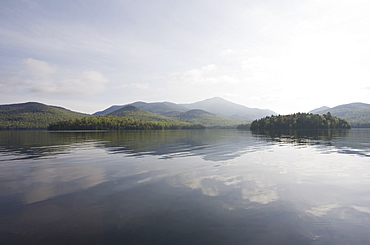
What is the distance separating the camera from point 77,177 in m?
19.3

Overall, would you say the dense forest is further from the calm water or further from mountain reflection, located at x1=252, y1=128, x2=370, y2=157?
the calm water

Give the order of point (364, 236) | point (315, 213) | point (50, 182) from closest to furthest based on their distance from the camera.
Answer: point (364, 236) → point (315, 213) → point (50, 182)

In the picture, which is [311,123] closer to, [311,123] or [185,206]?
[311,123]

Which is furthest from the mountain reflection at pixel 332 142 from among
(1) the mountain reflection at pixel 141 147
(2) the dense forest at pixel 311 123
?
(2) the dense forest at pixel 311 123

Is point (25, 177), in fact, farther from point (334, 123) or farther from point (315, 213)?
point (334, 123)

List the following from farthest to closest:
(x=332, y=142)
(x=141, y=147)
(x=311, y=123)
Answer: (x=311, y=123) → (x=332, y=142) → (x=141, y=147)

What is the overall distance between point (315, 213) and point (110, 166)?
2088cm

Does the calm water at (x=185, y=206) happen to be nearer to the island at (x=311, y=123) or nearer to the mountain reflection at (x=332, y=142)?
the mountain reflection at (x=332, y=142)

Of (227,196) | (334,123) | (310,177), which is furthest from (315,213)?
(334,123)

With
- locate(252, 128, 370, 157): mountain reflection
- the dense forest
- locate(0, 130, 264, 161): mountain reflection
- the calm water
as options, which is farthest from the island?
the calm water

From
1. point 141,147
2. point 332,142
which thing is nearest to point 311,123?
point 332,142

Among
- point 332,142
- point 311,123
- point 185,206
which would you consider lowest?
point 332,142

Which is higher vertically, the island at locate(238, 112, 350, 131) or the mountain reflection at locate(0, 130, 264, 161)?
the island at locate(238, 112, 350, 131)

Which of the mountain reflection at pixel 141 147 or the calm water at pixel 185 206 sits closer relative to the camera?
the calm water at pixel 185 206
